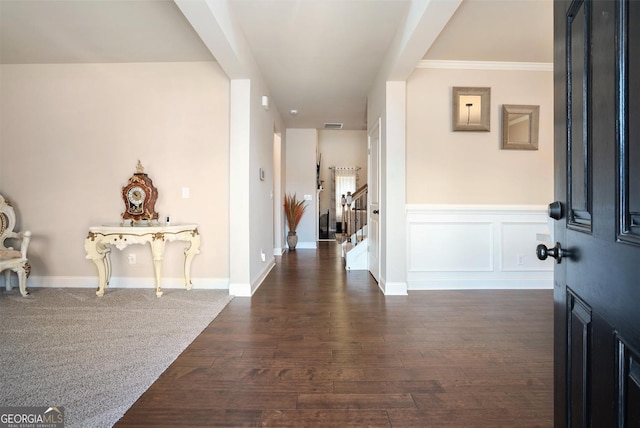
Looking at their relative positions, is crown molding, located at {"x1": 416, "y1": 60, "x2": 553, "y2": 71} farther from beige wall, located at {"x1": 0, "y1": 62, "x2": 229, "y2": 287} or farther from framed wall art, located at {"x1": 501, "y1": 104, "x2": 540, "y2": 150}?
beige wall, located at {"x1": 0, "y1": 62, "x2": 229, "y2": 287}

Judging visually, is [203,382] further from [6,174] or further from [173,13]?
[6,174]

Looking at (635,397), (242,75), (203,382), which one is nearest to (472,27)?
(242,75)

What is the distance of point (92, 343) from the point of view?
2.33 meters

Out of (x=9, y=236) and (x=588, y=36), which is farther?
(x=9, y=236)

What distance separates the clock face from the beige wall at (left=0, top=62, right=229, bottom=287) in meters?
0.19

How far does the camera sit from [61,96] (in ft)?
12.3

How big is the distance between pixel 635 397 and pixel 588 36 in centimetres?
→ 78

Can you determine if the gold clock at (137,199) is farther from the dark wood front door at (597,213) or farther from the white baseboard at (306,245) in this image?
the white baseboard at (306,245)

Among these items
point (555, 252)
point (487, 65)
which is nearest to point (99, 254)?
point (555, 252)

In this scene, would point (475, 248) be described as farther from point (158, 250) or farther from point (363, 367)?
point (158, 250)

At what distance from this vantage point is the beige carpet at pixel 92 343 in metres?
1.68

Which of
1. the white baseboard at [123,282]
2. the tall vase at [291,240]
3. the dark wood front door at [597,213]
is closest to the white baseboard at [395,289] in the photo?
the white baseboard at [123,282]

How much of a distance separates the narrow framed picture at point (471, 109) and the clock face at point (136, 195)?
347 cm

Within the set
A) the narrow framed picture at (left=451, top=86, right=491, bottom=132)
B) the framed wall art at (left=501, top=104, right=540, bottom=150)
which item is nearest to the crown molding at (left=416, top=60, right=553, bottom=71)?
the narrow framed picture at (left=451, top=86, right=491, bottom=132)
